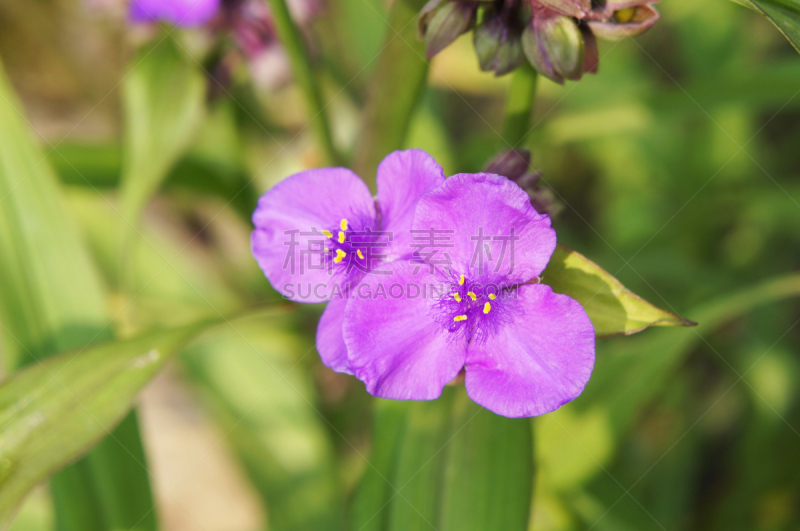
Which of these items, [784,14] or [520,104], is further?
[520,104]

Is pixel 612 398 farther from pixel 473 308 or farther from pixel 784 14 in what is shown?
pixel 784 14

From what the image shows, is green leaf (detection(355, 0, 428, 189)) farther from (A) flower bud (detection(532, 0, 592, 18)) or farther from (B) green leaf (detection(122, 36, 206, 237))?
(B) green leaf (detection(122, 36, 206, 237))

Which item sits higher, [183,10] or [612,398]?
[183,10]

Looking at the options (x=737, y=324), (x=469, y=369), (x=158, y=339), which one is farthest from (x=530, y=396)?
(x=737, y=324)

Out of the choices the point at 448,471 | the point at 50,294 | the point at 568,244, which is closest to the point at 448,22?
the point at 448,471

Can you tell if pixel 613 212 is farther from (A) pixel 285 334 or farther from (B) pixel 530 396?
(B) pixel 530 396

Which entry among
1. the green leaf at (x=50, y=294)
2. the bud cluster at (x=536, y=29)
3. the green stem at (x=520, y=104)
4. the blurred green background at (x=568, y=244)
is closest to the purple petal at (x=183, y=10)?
the blurred green background at (x=568, y=244)
